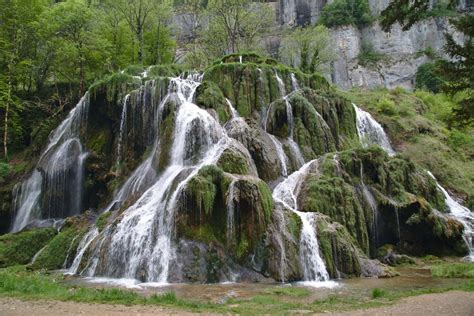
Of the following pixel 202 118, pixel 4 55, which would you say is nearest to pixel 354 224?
pixel 202 118

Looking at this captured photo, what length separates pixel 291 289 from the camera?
467 inches

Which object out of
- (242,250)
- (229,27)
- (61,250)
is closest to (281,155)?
(242,250)

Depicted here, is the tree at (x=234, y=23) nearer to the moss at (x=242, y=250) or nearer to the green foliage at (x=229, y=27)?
the green foliage at (x=229, y=27)

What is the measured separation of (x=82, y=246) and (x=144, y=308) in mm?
9295

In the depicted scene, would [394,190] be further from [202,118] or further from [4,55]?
[4,55]

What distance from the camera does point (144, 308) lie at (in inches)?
338

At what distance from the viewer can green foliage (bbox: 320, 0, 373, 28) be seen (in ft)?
210

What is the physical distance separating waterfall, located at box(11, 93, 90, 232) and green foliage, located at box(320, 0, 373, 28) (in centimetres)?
5012

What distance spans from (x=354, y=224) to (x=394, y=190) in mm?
3670

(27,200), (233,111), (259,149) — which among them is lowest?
(27,200)

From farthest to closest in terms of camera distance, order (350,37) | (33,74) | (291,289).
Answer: (350,37) → (33,74) → (291,289)

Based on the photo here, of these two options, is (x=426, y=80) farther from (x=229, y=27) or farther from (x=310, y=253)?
(x=310, y=253)

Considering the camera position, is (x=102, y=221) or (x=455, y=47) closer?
(x=455, y=47)

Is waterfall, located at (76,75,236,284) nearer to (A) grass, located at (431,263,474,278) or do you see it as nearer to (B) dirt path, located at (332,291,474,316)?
(B) dirt path, located at (332,291,474,316)
